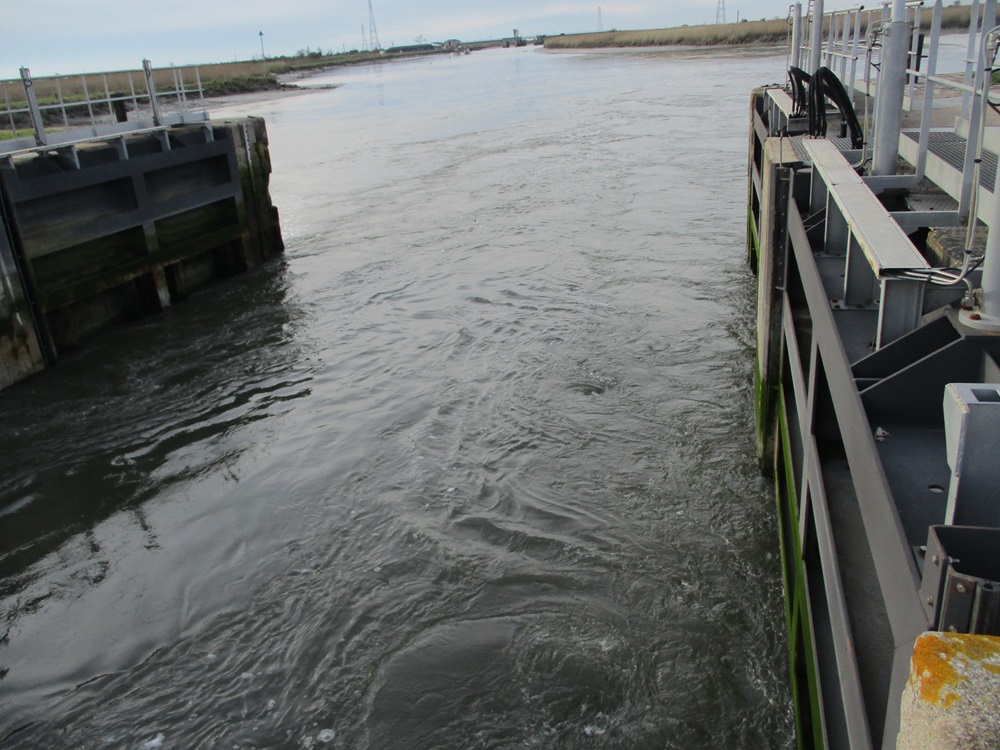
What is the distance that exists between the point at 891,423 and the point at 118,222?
10573 millimetres

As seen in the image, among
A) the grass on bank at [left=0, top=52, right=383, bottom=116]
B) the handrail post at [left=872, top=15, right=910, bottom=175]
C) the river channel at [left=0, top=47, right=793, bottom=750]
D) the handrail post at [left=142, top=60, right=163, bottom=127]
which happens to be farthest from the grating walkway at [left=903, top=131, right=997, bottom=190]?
the handrail post at [left=142, top=60, right=163, bottom=127]

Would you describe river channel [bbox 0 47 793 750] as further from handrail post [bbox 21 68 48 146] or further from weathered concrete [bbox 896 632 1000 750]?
weathered concrete [bbox 896 632 1000 750]

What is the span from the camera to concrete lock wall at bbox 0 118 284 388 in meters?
9.52

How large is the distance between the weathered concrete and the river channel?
9.72ft

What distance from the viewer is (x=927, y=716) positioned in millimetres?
1502

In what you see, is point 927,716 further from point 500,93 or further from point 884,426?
point 500,93

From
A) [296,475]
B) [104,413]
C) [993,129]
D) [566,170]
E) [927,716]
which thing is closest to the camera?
[927,716]

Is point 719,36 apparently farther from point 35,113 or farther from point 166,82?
point 35,113

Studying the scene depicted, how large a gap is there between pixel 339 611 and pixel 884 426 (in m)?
3.65

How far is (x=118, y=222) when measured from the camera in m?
11.1

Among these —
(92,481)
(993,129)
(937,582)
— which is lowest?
(92,481)


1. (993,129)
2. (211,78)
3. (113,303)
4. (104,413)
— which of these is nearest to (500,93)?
(211,78)

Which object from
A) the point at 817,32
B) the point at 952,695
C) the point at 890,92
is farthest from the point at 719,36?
the point at 952,695

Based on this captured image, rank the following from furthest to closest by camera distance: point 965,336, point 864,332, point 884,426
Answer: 1. point 864,332
2. point 884,426
3. point 965,336
